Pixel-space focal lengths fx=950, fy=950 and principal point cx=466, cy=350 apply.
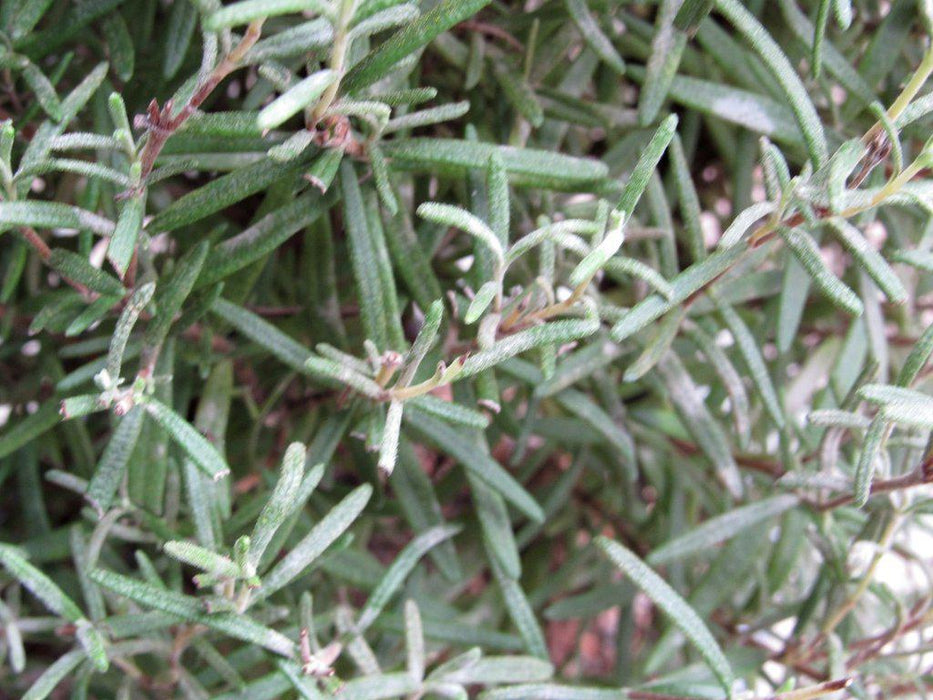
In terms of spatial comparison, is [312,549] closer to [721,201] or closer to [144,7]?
[144,7]

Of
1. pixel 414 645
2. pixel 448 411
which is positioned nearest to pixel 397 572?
pixel 414 645

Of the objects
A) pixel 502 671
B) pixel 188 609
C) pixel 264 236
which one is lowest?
pixel 502 671

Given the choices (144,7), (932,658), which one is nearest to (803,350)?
(932,658)

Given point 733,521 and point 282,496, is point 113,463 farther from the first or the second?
point 733,521

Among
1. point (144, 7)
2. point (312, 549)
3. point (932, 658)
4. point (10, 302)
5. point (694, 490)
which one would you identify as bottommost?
point (932, 658)

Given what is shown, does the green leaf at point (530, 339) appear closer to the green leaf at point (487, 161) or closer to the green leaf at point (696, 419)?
the green leaf at point (487, 161)

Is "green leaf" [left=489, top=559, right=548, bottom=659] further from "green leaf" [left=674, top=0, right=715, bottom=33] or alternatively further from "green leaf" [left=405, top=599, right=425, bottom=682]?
"green leaf" [left=674, top=0, right=715, bottom=33]
